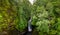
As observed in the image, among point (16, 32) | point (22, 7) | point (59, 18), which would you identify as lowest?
point (16, 32)

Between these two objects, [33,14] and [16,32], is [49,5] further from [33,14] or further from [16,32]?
[16,32]

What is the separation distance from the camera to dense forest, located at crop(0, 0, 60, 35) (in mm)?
3318

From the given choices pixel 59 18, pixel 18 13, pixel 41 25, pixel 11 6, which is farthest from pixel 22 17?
pixel 59 18

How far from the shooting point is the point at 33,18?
347cm

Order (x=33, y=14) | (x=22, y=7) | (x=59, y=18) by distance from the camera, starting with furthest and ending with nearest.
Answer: (x=22, y=7), (x=33, y=14), (x=59, y=18)

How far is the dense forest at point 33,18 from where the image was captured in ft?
10.9

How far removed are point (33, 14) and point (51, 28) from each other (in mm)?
563

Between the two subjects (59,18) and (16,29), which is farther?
(16,29)

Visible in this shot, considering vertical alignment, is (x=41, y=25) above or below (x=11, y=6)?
below

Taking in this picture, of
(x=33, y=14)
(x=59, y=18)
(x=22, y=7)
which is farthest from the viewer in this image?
(x=22, y=7)

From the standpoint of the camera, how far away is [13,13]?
144 inches

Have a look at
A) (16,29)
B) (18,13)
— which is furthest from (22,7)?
(16,29)

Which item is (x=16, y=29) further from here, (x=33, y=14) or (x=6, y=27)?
(x=33, y=14)

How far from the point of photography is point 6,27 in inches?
134
